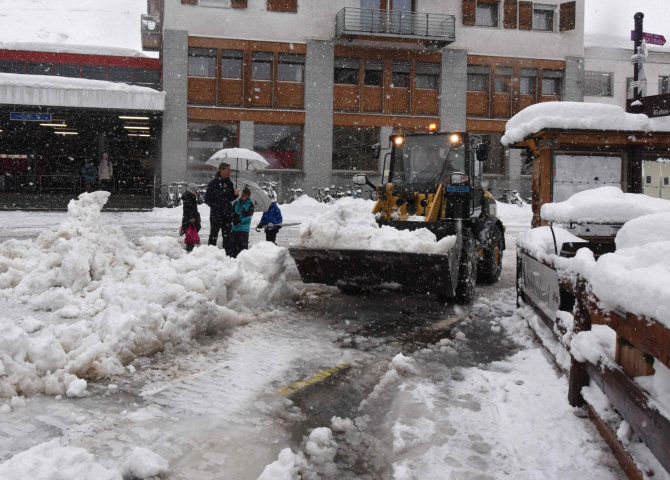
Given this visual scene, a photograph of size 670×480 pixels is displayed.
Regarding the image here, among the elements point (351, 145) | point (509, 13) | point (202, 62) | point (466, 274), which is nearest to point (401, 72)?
point (351, 145)

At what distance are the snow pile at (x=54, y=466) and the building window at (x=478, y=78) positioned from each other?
1140 inches

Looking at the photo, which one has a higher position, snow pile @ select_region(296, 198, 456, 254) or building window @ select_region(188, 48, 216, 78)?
building window @ select_region(188, 48, 216, 78)

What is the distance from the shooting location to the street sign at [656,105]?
773 centimetres

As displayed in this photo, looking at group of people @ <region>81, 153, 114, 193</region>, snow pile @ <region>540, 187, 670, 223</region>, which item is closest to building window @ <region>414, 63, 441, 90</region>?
group of people @ <region>81, 153, 114, 193</region>

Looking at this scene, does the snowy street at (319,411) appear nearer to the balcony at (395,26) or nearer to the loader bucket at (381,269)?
the loader bucket at (381,269)

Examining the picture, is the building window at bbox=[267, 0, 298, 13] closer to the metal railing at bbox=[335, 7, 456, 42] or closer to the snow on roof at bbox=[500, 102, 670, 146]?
the metal railing at bbox=[335, 7, 456, 42]

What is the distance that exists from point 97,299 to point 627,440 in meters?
5.12

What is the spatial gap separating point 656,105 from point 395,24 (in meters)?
21.9

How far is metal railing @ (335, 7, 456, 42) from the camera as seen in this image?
89.5 feet

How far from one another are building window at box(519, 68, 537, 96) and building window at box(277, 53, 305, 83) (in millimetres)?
11234

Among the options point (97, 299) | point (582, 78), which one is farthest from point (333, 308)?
point (582, 78)

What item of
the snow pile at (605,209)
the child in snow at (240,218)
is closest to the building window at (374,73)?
the child in snow at (240,218)

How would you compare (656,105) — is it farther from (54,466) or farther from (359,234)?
(54,466)

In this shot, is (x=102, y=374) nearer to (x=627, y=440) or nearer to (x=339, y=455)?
(x=339, y=455)
